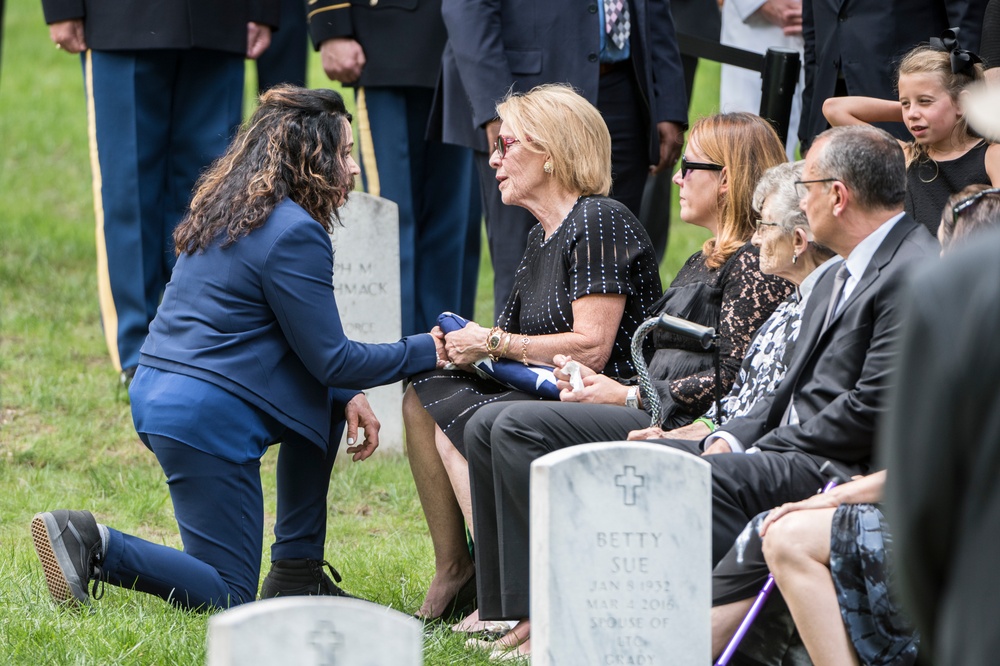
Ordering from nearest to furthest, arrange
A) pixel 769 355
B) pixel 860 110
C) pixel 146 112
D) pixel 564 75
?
1. pixel 769 355
2. pixel 860 110
3. pixel 564 75
4. pixel 146 112

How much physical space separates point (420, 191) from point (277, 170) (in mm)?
2795

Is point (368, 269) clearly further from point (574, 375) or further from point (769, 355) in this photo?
point (769, 355)

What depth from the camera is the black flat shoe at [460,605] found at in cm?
455

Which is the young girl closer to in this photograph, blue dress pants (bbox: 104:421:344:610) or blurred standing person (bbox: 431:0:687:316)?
blurred standing person (bbox: 431:0:687:316)

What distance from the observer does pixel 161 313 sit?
4461mm

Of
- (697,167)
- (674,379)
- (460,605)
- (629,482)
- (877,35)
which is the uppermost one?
(877,35)

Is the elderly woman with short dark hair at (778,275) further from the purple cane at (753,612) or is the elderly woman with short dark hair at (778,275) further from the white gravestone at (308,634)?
the white gravestone at (308,634)

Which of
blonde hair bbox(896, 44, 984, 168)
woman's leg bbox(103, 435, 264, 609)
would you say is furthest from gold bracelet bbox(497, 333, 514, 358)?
blonde hair bbox(896, 44, 984, 168)

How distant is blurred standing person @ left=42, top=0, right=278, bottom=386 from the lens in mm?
6625

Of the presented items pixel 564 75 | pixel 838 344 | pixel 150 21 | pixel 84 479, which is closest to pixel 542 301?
pixel 838 344

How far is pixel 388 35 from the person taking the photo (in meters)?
6.81

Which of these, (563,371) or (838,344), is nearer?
(838,344)

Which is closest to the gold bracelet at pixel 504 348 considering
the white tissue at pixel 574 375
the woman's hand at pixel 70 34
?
the white tissue at pixel 574 375

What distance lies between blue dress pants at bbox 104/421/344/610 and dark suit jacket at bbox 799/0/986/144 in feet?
7.97
